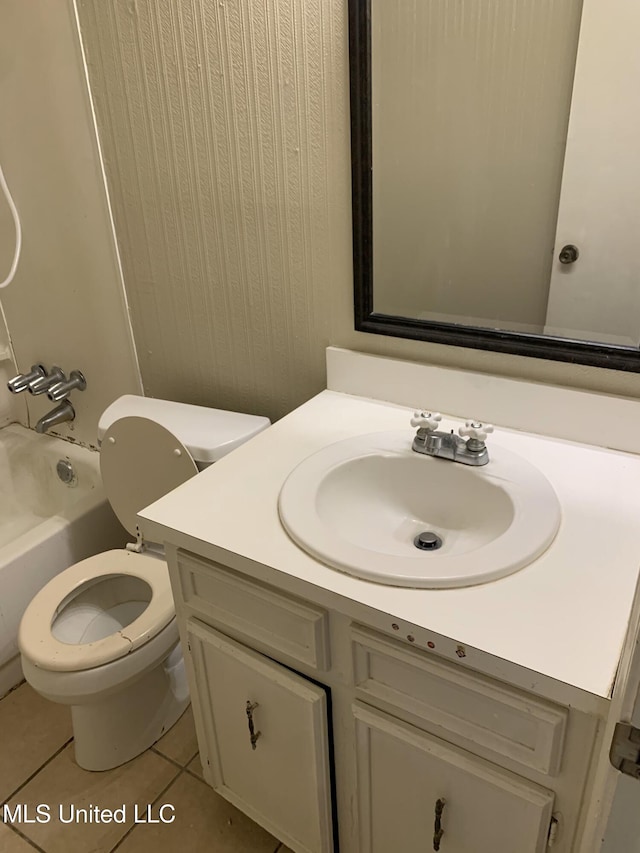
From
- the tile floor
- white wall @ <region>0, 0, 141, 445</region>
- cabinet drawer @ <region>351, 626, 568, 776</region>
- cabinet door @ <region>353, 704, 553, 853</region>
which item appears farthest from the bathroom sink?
white wall @ <region>0, 0, 141, 445</region>

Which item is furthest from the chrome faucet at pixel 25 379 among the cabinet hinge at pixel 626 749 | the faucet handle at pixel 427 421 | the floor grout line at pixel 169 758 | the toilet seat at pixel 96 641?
the cabinet hinge at pixel 626 749

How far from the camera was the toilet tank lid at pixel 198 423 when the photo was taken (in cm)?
138

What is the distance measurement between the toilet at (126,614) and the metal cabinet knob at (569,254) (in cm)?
72

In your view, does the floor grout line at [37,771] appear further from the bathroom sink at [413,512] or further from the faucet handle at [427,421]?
the faucet handle at [427,421]

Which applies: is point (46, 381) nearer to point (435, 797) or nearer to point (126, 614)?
point (126, 614)

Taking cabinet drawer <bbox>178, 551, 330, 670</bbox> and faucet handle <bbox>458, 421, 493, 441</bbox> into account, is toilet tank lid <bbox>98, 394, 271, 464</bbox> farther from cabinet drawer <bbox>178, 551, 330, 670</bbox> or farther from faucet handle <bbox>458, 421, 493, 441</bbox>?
faucet handle <bbox>458, 421, 493, 441</bbox>

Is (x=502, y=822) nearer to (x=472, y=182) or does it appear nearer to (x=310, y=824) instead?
(x=310, y=824)

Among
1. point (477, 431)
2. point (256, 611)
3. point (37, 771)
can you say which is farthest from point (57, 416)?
point (477, 431)

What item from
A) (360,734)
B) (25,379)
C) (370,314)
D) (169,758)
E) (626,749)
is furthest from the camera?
(25,379)

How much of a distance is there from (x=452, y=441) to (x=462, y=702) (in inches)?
17.5

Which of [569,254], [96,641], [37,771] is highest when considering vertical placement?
[569,254]

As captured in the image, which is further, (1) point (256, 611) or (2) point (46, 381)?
(2) point (46, 381)

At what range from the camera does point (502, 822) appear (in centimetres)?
82

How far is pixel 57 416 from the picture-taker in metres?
1.95
